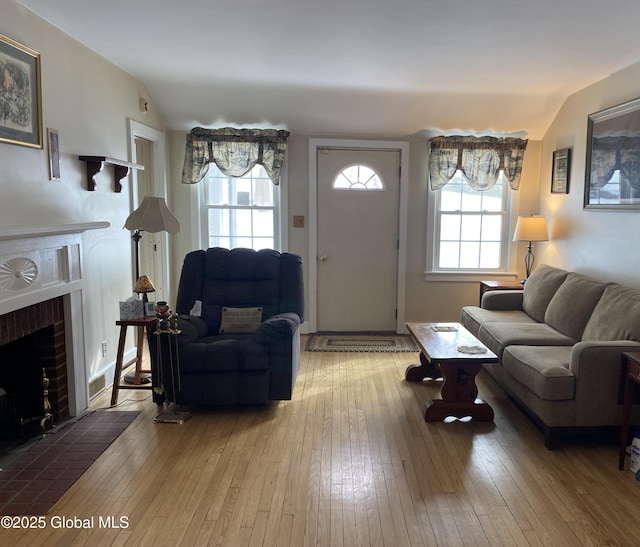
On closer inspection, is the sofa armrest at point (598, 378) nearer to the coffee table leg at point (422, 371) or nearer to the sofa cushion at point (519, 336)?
the sofa cushion at point (519, 336)

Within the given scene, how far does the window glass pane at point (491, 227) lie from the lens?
16.5 ft

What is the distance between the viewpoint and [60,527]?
2.02 m

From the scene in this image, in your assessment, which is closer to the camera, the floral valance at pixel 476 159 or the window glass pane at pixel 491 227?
the floral valance at pixel 476 159

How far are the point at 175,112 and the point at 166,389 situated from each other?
2736 mm

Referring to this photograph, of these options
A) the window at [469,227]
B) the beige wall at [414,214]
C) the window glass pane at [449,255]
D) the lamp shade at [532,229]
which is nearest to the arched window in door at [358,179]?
the beige wall at [414,214]

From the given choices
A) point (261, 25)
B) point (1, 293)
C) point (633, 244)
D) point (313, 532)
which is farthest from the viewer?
point (633, 244)

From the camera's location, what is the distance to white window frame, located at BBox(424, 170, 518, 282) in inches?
194

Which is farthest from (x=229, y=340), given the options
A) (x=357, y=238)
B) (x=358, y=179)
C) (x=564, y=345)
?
(x=358, y=179)

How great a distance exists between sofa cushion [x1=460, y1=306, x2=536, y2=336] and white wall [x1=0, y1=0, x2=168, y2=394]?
2.94 m

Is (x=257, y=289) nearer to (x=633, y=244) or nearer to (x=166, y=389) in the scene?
(x=166, y=389)

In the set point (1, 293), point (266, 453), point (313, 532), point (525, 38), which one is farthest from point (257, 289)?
point (525, 38)

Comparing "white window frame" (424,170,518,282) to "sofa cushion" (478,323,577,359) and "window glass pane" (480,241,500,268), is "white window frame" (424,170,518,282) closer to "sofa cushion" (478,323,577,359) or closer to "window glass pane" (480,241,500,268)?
"window glass pane" (480,241,500,268)

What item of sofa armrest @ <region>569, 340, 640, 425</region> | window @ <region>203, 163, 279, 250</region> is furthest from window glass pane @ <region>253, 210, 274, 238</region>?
sofa armrest @ <region>569, 340, 640, 425</region>

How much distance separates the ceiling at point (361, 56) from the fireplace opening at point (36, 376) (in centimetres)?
188
